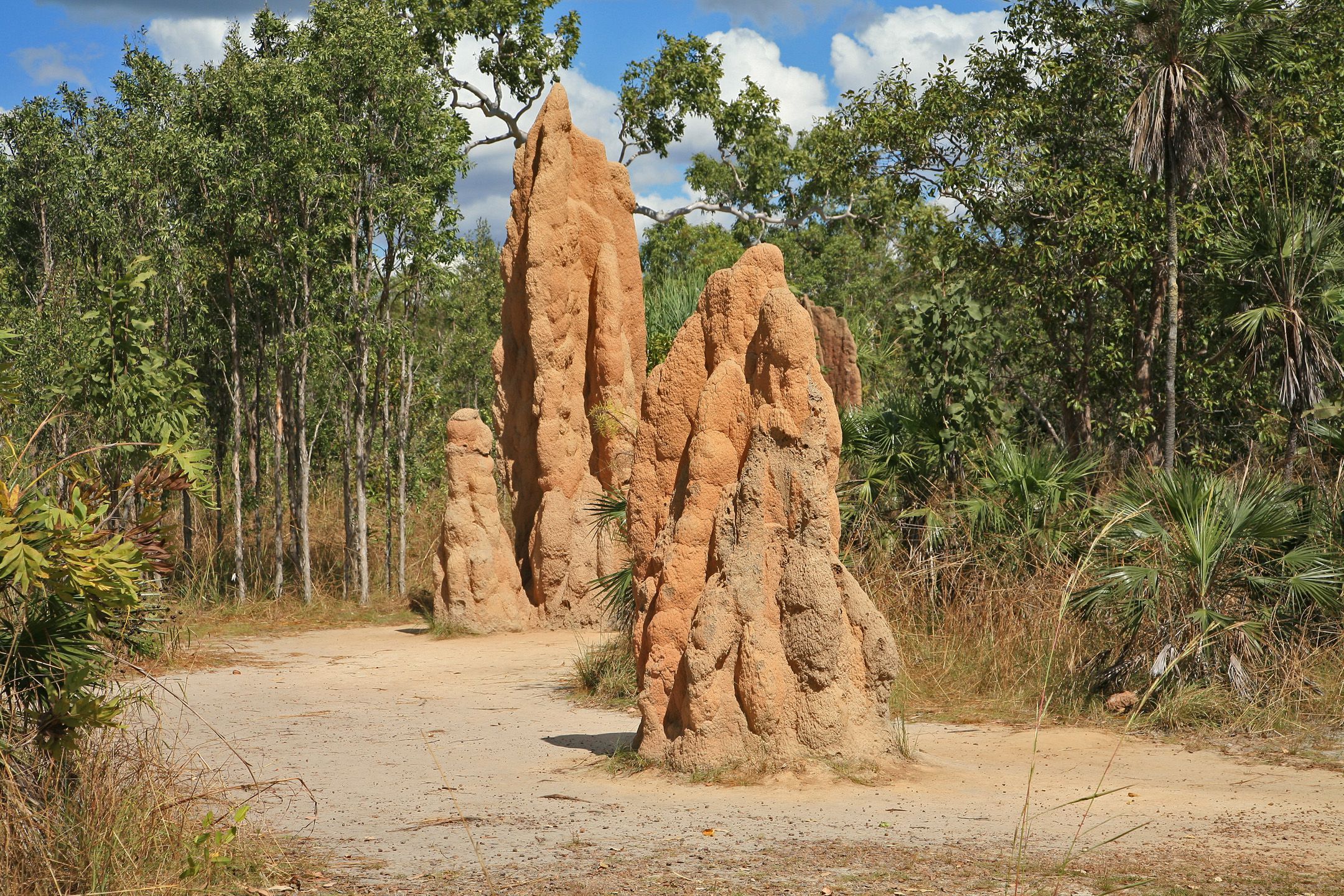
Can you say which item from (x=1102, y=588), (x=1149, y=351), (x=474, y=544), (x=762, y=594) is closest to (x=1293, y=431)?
(x=1149, y=351)

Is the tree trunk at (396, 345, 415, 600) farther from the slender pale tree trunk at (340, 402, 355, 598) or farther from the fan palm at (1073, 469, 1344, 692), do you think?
the fan palm at (1073, 469, 1344, 692)

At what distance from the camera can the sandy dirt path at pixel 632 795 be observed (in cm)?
619

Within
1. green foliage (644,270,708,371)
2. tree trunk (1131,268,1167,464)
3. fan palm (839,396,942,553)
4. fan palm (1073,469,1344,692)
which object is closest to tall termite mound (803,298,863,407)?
green foliage (644,270,708,371)

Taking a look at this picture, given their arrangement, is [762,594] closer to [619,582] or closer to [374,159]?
[619,582]

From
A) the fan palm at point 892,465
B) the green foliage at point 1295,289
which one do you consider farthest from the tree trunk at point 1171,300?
the fan palm at point 892,465

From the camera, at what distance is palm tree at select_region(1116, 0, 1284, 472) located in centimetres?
1268

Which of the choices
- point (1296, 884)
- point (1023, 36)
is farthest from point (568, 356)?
point (1296, 884)

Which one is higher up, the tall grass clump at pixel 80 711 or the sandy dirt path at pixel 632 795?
the tall grass clump at pixel 80 711

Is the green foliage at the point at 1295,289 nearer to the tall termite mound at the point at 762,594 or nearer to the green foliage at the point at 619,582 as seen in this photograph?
the tall termite mound at the point at 762,594

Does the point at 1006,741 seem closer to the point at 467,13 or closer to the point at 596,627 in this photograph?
the point at 596,627

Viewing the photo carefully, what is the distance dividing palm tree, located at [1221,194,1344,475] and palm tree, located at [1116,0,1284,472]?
108 centimetres

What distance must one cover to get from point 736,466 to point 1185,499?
438cm

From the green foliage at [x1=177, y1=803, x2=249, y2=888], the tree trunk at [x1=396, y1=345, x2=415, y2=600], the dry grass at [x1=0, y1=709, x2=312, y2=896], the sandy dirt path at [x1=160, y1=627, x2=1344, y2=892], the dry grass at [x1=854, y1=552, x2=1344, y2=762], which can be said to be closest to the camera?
the dry grass at [x1=0, y1=709, x2=312, y2=896]

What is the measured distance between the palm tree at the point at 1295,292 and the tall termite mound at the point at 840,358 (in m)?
5.52
